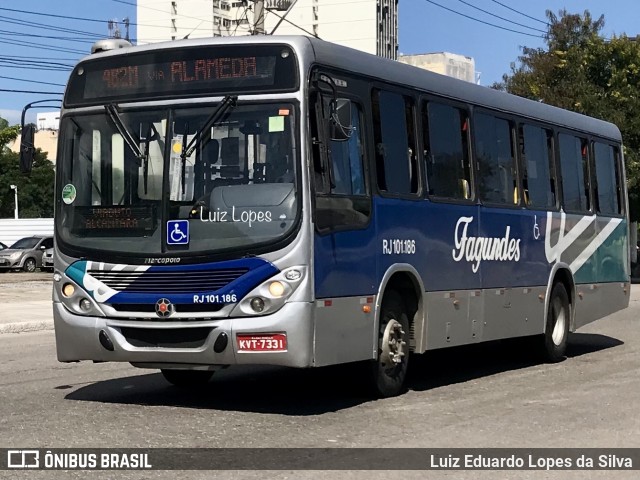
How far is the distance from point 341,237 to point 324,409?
5.05ft

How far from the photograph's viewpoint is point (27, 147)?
10812mm

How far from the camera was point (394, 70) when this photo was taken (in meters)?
11.4

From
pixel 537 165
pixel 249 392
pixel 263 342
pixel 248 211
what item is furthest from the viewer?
pixel 537 165

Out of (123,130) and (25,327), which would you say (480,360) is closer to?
(123,130)

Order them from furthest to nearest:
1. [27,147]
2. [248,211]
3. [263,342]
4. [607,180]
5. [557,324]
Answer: [607,180]
[557,324]
[27,147]
[248,211]
[263,342]

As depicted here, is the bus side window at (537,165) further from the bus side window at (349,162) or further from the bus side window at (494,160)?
the bus side window at (349,162)

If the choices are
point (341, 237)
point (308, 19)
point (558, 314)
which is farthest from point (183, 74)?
point (308, 19)

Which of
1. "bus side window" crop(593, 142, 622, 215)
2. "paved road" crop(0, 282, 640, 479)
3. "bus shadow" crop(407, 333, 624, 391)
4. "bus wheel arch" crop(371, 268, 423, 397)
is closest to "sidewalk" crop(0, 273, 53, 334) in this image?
"paved road" crop(0, 282, 640, 479)

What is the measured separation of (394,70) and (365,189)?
1523 mm

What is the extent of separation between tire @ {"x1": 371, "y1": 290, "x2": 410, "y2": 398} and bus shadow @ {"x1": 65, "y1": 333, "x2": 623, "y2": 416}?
0.16 metres

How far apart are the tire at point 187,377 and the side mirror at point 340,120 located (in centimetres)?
302

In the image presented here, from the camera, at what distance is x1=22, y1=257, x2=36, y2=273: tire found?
4784cm

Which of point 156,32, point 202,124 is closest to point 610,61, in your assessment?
point 202,124

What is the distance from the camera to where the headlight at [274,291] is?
9422mm
